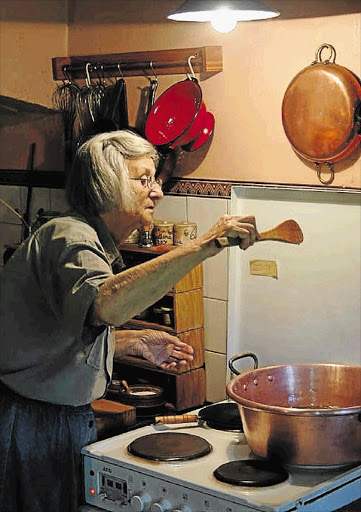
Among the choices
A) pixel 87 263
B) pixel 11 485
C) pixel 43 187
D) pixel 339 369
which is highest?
pixel 43 187

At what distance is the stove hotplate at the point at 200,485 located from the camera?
76.7 inches

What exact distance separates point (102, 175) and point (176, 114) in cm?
75

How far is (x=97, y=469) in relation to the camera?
2.21 meters

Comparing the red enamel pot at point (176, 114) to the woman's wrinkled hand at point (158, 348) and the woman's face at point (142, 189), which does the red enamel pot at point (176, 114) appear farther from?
the woman's wrinkled hand at point (158, 348)

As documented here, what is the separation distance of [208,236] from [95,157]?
16.4 inches

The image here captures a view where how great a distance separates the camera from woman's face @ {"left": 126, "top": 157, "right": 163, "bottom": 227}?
7.37 feet

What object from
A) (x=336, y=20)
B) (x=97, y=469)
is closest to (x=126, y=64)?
(x=336, y=20)

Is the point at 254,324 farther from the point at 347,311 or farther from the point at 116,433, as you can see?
the point at 116,433

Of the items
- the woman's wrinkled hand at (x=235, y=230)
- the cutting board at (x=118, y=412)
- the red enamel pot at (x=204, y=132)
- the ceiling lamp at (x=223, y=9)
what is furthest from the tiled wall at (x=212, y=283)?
the woman's wrinkled hand at (x=235, y=230)

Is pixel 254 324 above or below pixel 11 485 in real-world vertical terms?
above

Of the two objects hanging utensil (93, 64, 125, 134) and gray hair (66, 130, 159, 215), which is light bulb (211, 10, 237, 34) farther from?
hanging utensil (93, 64, 125, 134)

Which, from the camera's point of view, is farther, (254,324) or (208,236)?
(254,324)

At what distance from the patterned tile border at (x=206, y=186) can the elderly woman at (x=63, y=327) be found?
1.71 feet

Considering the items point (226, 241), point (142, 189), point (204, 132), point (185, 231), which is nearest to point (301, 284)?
point (185, 231)
